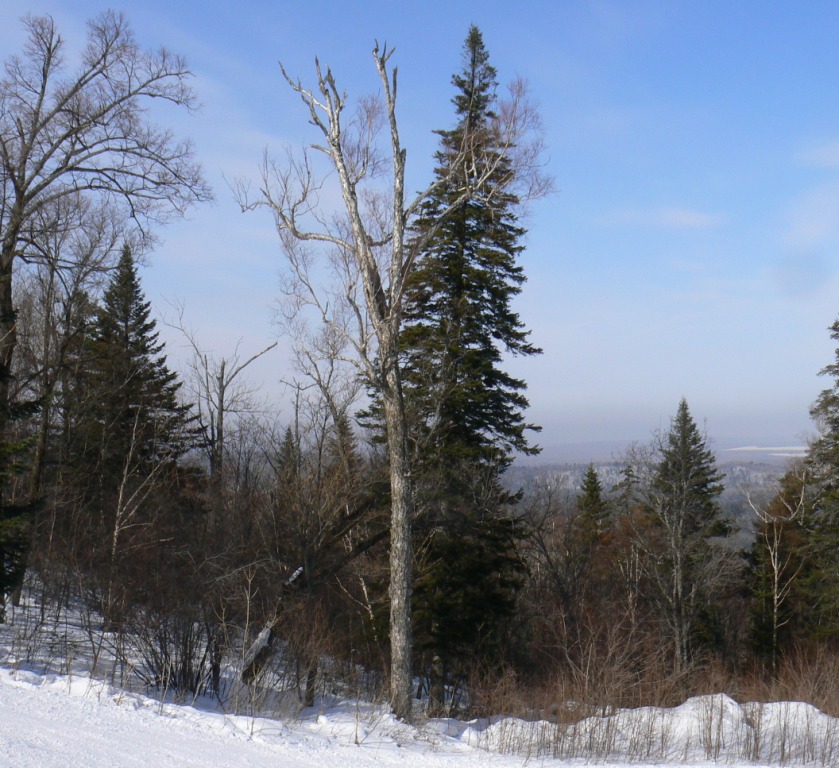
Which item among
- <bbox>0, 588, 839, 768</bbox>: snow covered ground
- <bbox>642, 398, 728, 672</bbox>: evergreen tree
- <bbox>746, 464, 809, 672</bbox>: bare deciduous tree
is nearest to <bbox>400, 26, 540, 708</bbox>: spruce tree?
<bbox>0, 588, 839, 768</bbox>: snow covered ground

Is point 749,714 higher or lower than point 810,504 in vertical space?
lower

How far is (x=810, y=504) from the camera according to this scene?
33312 mm

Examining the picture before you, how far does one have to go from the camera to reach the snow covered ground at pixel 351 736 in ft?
20.4

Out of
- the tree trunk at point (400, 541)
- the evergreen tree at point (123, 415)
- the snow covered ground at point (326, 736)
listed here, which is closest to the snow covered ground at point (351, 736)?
the snow covered ground at point (326, 736)

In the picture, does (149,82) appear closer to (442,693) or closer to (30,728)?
(30,728)

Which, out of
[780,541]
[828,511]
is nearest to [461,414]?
[828,511]

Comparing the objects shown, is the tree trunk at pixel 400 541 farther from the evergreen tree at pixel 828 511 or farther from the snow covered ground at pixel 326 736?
the evergreen tree at pixel 828 511

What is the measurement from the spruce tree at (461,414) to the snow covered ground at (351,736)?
6.57 meters

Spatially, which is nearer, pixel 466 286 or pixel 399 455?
pixel 399 455

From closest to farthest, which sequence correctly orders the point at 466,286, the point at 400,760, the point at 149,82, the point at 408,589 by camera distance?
the point at 400,760
the point at 408,589
the point at 149,82
the point at 466,286

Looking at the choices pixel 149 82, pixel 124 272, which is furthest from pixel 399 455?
pixel 124 272

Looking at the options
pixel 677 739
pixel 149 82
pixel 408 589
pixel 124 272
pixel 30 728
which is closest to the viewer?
pixel 30 728

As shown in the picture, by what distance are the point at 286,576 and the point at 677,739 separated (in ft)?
30.2

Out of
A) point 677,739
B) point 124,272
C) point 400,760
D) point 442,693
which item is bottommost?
point 442,693
